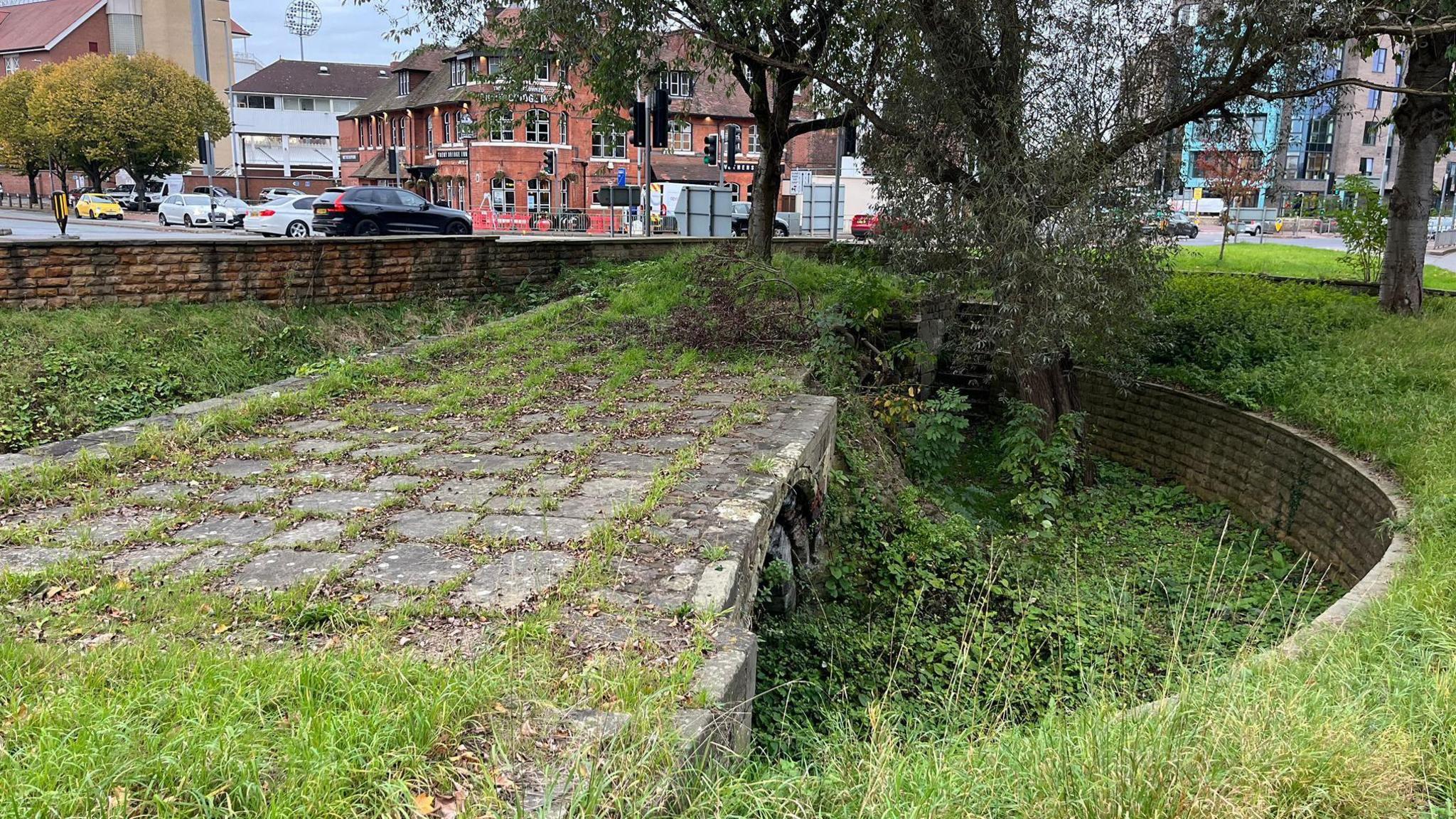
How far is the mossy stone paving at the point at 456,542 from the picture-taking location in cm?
334

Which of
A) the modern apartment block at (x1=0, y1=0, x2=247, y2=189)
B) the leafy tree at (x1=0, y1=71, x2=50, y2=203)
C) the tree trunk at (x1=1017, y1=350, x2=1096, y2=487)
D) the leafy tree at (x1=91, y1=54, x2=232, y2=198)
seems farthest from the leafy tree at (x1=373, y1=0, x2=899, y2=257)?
the modern apartment block at (x1=0, y1=0, x2=247, y2=189)

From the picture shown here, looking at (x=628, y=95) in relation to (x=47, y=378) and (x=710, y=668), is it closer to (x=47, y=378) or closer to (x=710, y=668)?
(x=47, y=378)

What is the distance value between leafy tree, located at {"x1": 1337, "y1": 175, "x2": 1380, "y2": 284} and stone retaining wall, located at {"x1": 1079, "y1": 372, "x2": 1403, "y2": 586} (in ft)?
18.8

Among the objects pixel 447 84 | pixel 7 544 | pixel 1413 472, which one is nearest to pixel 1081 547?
pixel 1413 472

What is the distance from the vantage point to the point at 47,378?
754 centimetres

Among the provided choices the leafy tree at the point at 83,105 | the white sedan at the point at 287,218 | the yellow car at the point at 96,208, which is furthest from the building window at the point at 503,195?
the white sedan at the point at 287,218

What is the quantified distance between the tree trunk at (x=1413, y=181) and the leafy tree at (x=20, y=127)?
53.2 m

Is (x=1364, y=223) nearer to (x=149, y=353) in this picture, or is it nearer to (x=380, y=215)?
(x=149, y=353)

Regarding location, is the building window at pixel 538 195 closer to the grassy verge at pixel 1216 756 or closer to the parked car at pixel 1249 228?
the parked car at pixel 1249 228

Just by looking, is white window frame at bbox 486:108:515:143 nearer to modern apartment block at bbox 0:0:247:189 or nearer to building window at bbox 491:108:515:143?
building window at bbox 491:108:515:143

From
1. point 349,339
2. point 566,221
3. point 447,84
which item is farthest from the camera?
point 447,84

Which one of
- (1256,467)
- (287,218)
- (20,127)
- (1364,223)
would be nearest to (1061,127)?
(1256,467)

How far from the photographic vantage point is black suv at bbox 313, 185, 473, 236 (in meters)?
22.2

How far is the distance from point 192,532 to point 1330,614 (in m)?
5.19
